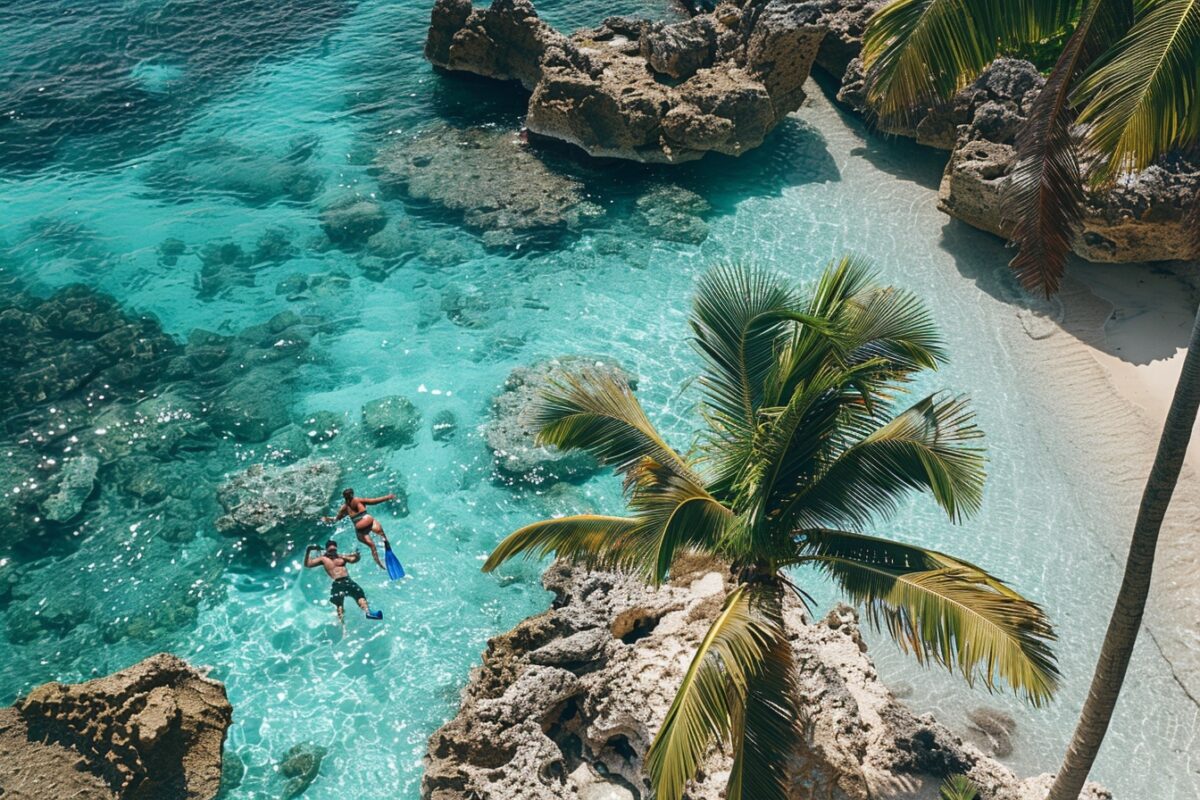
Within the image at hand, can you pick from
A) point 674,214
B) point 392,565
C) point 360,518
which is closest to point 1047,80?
point 392,565

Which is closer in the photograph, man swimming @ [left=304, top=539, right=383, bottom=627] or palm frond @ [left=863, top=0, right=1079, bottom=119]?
palm frond @ [left=863, top=0, right=1079, bottom=119]

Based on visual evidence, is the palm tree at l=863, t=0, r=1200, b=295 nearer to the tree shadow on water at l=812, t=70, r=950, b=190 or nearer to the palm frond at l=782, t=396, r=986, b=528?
the palm frond at l=782, t=396, r=986, b=528

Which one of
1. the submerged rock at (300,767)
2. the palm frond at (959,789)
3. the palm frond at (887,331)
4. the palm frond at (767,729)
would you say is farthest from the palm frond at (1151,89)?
the submerged rock at (300,767)

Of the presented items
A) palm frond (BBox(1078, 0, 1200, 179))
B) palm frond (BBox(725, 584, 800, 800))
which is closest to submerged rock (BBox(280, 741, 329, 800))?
palm frond (BBox(725, 584, 800, 800))

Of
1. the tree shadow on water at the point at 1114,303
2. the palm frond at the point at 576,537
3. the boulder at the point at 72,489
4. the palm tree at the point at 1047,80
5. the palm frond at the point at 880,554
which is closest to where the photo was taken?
the palm tree at the point at 1047,80

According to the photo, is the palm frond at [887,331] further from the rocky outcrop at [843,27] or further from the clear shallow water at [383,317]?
the rocky outcrop at [843,27]

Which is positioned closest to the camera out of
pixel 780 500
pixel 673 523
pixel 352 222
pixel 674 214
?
pixel 673 523

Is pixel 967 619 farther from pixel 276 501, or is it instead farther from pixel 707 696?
pixel 276 501
